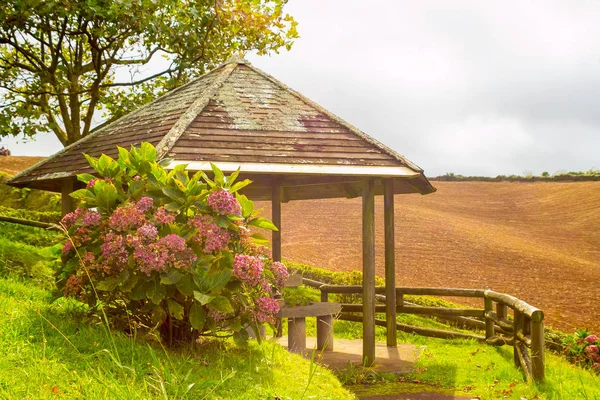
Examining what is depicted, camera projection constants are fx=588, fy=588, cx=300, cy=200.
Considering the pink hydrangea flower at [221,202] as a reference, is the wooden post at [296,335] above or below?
below

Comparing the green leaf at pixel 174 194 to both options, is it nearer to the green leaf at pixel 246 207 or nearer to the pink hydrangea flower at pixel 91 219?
the green leaf at pixel 246 207

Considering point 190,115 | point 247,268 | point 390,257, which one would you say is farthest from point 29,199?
point 247,268

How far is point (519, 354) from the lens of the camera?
920 centimetres

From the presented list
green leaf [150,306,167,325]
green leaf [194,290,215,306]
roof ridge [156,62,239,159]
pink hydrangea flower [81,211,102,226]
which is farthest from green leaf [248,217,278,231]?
roof ridge [156,62,239,159]

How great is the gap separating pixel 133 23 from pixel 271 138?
737 cm

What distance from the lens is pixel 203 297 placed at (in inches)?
206

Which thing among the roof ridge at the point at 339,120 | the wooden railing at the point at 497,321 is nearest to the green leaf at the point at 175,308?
the roof ridge at the point at 339,120

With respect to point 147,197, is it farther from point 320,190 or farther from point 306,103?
point 320,190

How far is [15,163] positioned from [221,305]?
34972 millimetres

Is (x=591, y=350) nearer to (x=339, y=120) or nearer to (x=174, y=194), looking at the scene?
(x=339, y=120)

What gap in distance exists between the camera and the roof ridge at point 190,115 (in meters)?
8.05

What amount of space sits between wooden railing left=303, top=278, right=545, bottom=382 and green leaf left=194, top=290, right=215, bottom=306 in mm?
5053

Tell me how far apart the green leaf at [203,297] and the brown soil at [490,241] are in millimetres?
12968

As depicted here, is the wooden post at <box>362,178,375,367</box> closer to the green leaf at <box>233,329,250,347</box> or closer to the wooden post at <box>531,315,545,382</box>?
the wooden post at <box>531,315,545,382</box>
